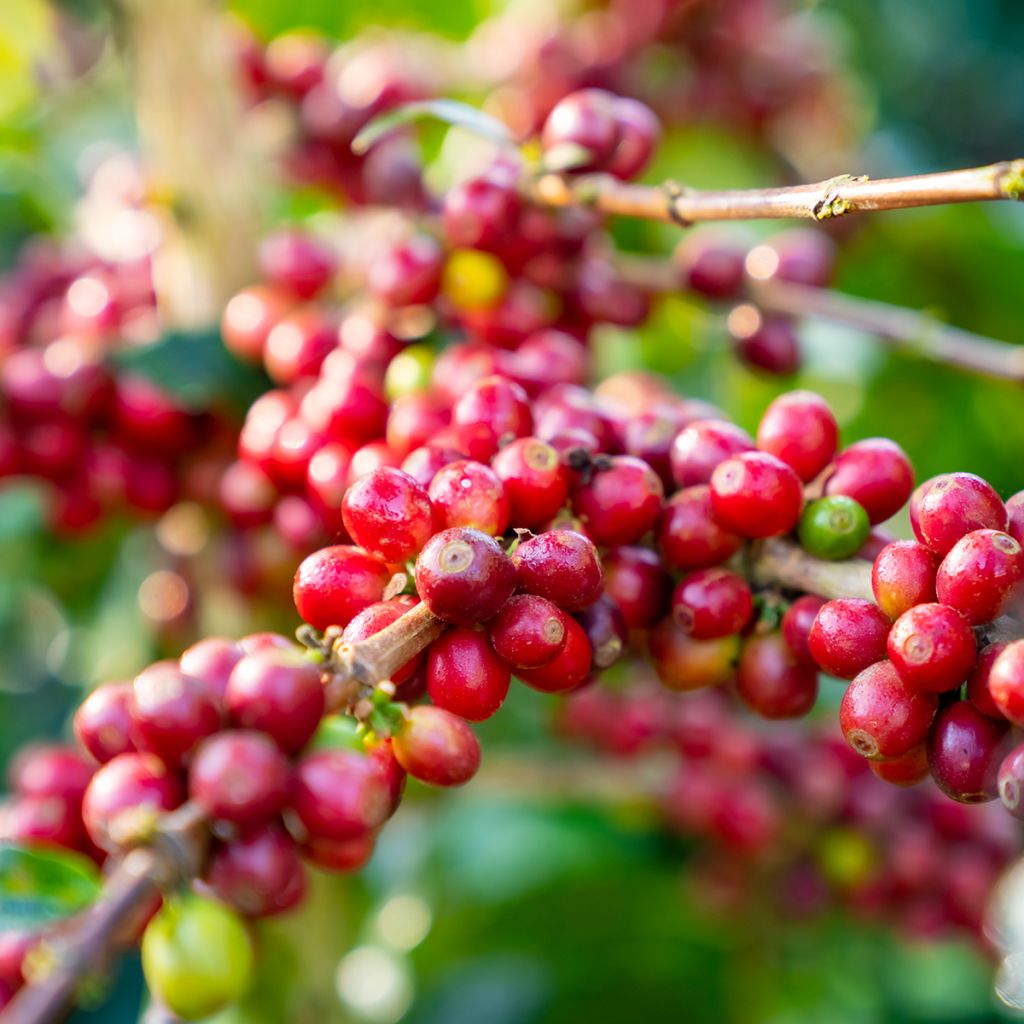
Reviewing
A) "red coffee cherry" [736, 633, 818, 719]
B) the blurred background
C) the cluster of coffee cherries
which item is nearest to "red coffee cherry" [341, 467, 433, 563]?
"red coffee cherry" [736, 633, 818, 719]

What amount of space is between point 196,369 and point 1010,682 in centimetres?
108

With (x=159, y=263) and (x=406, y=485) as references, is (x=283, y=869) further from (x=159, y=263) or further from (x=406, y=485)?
(x=159, y=263)

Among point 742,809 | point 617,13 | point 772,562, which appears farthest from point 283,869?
point 617,13

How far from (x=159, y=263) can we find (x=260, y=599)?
546 millimetres

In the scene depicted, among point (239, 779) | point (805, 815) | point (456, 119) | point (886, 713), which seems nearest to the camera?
point (239, 779)

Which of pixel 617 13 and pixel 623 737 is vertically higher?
pixel 617 13

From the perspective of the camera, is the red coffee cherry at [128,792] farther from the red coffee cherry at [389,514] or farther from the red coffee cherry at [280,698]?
the red coffee cherry at [389,514]

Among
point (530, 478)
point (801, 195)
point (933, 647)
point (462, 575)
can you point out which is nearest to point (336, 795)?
point (462, 575)

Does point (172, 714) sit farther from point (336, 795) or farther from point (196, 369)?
point (196, 369)

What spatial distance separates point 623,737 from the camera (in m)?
2.11

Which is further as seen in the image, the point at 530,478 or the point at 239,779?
the point at 530,478

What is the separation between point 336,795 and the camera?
78 cm

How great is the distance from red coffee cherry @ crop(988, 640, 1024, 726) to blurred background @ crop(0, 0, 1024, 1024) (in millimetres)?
883

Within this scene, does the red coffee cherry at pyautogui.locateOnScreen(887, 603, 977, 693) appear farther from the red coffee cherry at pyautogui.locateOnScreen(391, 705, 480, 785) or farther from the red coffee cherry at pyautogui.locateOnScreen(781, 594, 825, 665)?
the red coffee cherry at pyautogui.locateOnScreen(391, 705, 480, 785)
